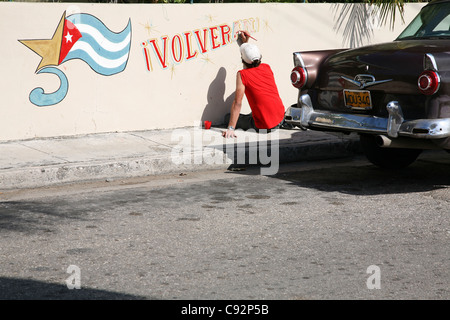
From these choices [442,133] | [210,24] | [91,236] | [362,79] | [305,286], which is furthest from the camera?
[210,24]

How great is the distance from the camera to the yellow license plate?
6840 millimetres

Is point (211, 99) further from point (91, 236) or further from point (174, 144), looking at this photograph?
point (91, 236)

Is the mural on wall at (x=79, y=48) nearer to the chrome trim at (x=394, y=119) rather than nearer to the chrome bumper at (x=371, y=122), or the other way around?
the chrome bumper at (x=371, y=122)

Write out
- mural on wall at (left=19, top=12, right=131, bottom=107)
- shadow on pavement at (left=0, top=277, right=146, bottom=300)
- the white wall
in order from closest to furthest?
1. shadow on pavement at (left=0, top=277, right=146, bottom=300)
2. the white wall
3. mural on wall at (left=19, top=12, right=131, bottom=107)

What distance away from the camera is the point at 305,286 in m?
4.37

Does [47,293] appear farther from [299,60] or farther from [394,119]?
[299,60]

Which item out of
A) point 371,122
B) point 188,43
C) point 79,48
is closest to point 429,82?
point 371,122

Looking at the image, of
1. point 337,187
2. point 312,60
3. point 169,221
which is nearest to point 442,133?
point 337,187

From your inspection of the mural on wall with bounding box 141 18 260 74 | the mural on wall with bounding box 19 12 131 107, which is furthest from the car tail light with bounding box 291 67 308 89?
the mural on wall with bounding box 19 12 131 107

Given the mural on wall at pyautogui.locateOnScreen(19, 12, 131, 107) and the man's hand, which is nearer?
the mural on wall at pyautogui.locateOnScreen(19, 12, 131, 107)

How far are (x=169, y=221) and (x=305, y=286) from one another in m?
1.74

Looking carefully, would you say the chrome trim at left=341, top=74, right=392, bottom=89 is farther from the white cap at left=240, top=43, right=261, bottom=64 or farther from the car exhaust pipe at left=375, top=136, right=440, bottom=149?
the white cap at left=240, top=43, right=261, bottom=64

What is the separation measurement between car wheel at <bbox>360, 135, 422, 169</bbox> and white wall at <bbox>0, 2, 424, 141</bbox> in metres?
2.64

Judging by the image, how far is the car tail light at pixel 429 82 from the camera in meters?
6.30
